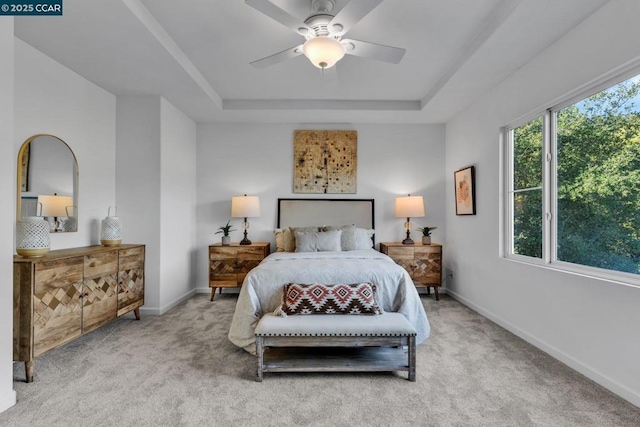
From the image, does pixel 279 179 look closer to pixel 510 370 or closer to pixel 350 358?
pixel 350 358

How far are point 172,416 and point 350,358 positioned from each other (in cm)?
121

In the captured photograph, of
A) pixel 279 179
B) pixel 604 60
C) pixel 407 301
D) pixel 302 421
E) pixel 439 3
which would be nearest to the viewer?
pixel 302 421

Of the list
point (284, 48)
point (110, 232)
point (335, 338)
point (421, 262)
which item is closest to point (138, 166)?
point (110, 232)

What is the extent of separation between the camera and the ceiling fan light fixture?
2262 mm

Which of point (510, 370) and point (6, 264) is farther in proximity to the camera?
point (510, 370)

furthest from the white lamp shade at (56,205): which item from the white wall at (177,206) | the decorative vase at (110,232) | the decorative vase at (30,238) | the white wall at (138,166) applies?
the white wall at (177,206)

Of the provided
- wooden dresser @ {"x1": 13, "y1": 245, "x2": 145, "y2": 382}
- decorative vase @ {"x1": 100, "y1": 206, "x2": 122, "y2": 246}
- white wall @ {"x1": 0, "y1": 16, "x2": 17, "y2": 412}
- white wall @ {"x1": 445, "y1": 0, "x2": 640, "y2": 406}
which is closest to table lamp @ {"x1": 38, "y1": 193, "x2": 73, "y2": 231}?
decorative vase @ {"x1": 100, "y1": 206, "x2": 122, "y2": 246}

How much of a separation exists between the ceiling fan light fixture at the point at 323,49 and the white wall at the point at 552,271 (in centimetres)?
178

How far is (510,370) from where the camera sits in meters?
2.48

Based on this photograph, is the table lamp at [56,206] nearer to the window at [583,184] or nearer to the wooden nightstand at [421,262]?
the wooden nightstand at [421,262]

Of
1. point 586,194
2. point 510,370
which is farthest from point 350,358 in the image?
point 586,194

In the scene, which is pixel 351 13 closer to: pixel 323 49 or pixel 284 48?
pixel 323 49

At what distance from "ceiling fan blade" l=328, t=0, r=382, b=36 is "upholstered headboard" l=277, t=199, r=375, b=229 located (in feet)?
9.64

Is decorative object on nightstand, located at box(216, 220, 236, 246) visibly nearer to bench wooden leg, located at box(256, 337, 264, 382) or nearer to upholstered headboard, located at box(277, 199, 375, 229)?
upholstered headboard, located at box(277, 199, 375, 229)
